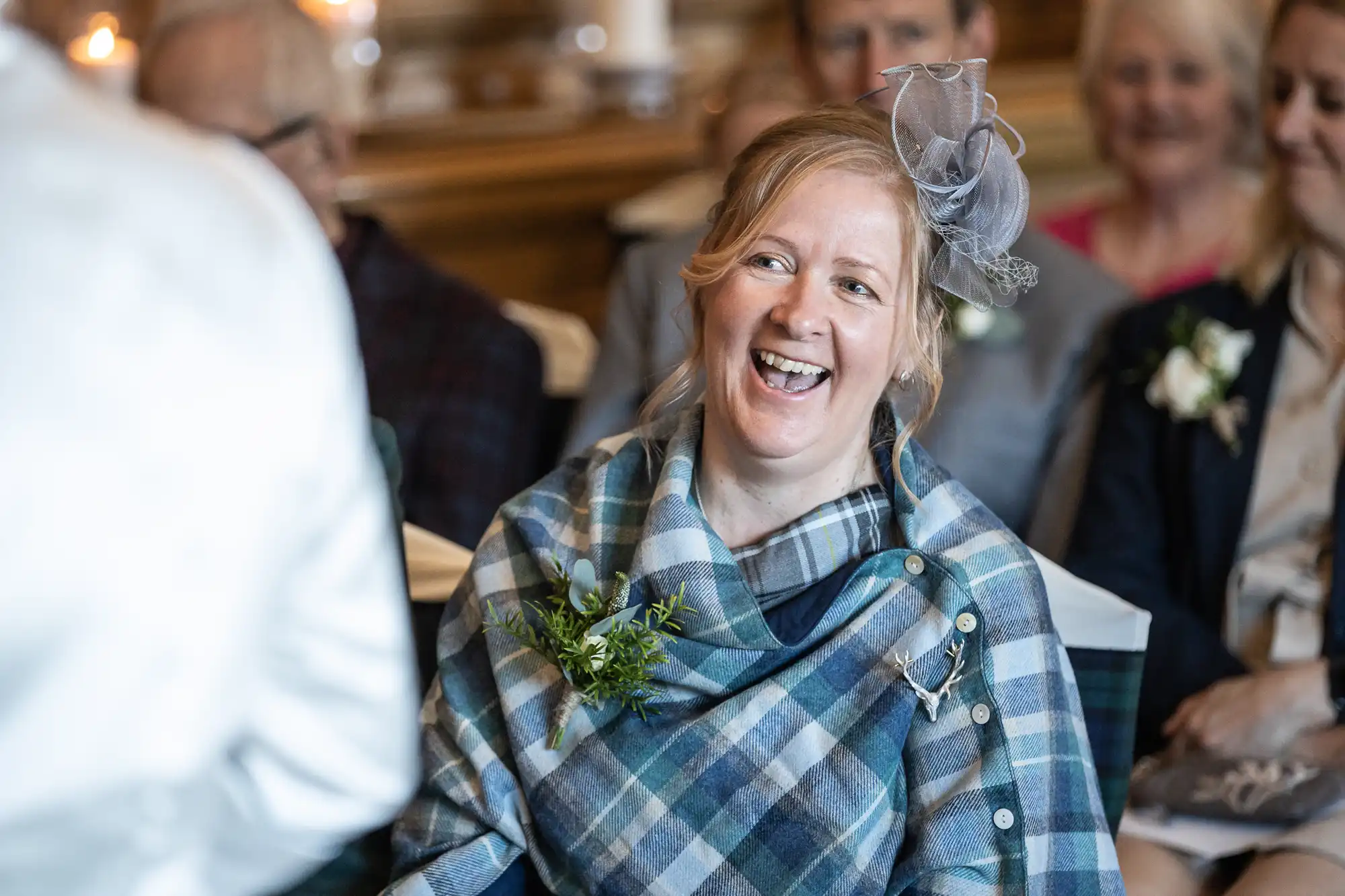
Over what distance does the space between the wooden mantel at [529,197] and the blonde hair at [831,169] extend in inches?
104

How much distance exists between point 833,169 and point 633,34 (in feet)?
10.4

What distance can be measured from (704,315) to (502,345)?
1.15 m

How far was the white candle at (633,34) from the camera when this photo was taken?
4516 mm

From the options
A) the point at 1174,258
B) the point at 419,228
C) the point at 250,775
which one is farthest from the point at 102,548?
the point at 419,228

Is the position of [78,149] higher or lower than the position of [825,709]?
higher

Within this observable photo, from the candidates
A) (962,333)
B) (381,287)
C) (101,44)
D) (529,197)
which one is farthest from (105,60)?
(962,333)

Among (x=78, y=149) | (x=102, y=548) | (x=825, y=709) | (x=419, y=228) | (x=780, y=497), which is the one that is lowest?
(x=419, y=228)

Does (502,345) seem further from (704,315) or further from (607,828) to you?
(607,828)

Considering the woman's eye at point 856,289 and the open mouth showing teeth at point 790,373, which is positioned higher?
the woman's eye at point 856,289

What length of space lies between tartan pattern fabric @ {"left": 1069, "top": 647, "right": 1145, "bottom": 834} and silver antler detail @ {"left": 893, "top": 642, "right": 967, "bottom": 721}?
0.83 ft

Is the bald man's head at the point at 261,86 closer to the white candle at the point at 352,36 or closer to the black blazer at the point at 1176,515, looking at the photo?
the white candle at the point at 352,36

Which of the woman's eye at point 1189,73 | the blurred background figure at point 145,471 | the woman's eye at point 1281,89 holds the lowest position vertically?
the woman's eye at point 1189,73

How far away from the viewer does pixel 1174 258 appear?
114 inches

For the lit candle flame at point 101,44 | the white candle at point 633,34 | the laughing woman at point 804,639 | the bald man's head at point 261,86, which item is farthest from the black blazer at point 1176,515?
the white candle at point 633,34
